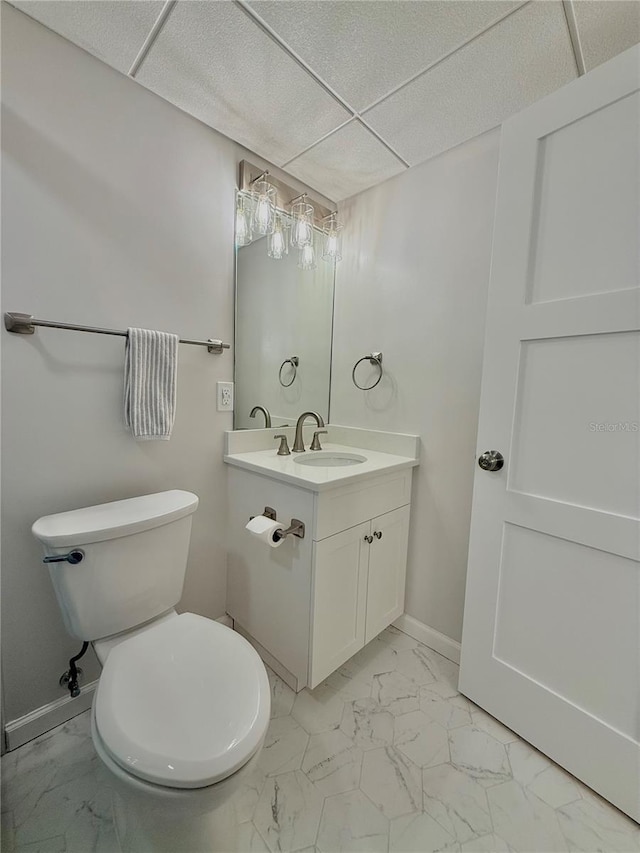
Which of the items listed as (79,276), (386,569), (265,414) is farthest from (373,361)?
(79,276)

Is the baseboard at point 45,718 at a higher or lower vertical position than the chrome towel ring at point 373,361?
lower

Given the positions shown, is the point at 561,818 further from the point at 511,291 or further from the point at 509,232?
the point at 509,232

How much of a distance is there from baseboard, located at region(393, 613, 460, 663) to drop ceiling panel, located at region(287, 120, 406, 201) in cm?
209

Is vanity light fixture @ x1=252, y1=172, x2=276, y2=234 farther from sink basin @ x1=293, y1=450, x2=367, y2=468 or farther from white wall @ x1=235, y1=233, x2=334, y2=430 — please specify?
sink basin @ x1=293, y1=450, x2=367, y2=468

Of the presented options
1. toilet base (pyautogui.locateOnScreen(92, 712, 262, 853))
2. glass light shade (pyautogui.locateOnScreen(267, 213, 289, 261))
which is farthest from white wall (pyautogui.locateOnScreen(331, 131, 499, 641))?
toilet base (pyautogui.locateOnScreen(92, 712, 262, 853))

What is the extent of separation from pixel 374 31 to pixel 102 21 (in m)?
0.77

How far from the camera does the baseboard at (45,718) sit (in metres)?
1.10

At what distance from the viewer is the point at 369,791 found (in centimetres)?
102

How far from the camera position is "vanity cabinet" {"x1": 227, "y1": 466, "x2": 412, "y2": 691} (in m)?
1.22

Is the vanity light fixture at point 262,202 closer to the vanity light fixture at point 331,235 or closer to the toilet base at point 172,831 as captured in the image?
the vanity light fixture at point 331,235

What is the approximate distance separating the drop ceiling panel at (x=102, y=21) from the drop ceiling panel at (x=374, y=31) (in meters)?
0.32

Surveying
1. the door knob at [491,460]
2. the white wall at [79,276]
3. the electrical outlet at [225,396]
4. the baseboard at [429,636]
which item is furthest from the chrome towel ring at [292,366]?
the baseboard at [429,636]

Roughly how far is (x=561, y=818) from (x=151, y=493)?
160cm

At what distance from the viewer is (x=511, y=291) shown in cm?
113
